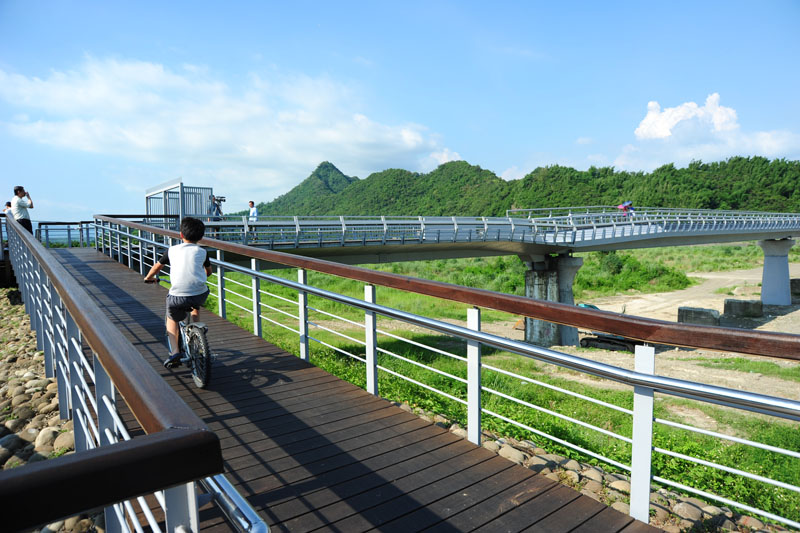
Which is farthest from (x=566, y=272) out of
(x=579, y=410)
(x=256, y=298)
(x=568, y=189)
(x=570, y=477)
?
(x=568, y=189)

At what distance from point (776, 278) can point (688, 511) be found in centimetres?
4190

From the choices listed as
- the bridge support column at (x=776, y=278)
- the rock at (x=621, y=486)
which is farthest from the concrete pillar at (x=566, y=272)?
the rock at (x=621, y=486)

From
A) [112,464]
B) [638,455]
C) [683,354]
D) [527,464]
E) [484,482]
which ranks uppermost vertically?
[112,464]

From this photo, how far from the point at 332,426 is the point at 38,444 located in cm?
258

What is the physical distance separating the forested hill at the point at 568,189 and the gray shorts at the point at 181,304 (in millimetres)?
92783

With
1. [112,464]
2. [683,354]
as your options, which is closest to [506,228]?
[683,354]

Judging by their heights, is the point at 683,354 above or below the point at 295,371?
below

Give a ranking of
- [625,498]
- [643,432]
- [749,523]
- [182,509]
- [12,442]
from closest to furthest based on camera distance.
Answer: [182,509] → [643,432] → [749,523] → [625,498] → [12,442]

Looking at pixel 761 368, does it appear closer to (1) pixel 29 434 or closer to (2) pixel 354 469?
(2) pixel 354 469

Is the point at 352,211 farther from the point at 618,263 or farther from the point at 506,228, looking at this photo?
the point at 506,228

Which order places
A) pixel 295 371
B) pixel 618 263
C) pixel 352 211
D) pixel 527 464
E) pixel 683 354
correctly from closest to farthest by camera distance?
1. pixel 527 464
2. pixel 295 371
3. pixel 683 354
4. pixel 618 263
5. pixel 352 211

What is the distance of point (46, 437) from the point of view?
4406 mm

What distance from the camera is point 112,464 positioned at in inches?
37.9

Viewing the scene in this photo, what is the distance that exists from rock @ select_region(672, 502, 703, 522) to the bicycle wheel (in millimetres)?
3799
